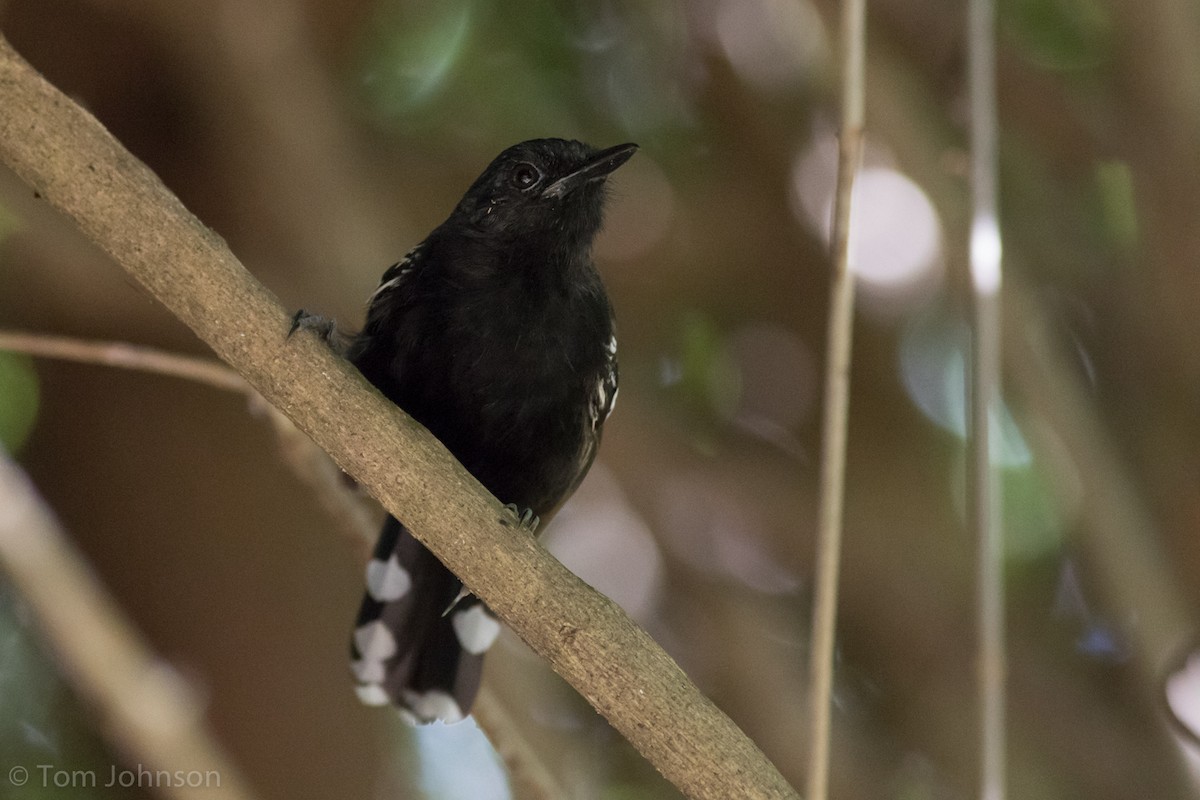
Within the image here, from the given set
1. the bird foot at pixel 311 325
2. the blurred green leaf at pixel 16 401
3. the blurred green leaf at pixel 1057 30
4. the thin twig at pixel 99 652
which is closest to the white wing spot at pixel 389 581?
the thin twig at pixel 99 652

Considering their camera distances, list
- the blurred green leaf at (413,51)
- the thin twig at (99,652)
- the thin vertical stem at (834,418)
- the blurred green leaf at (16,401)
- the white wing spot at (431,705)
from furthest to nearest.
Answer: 1. the blurred green leaf at (413,51)
2. the blurred green leaf at (16,401)
3. the white wing spot at (431,705)
4. the thin twig at (99,652)
5. the thin vertical stem at (834,418)

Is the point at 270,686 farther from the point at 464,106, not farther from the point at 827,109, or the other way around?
the point at 827,109

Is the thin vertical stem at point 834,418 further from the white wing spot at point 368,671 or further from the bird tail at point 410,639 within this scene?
the white wing spot at point 368,671

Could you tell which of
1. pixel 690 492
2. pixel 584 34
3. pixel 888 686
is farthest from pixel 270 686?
pixel 584 34

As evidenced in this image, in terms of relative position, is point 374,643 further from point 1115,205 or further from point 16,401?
point 1115,205

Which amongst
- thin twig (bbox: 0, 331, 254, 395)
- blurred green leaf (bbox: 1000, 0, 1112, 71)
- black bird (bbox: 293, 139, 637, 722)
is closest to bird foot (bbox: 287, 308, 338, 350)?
thin twig (bbox: 0, 331, 254, 395)
